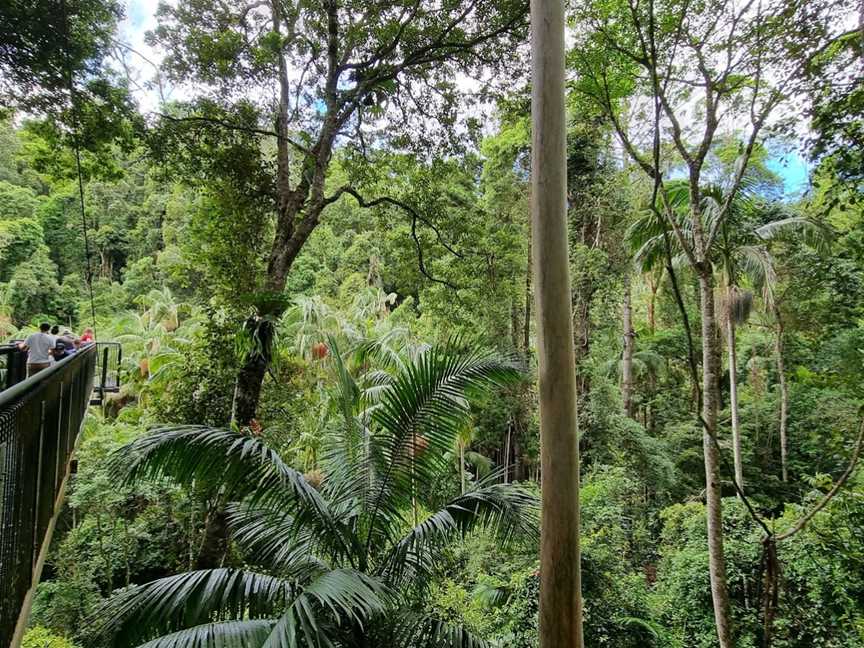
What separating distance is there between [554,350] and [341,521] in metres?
2.59

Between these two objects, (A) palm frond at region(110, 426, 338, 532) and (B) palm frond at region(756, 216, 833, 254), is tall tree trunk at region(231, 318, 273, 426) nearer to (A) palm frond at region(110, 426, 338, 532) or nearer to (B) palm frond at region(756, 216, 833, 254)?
(A) palm frond at region(110, 426, 338, 532)

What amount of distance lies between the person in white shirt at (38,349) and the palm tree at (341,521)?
315cm

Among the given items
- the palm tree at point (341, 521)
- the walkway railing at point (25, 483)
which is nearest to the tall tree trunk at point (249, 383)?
the palm tree at point (341, 521)

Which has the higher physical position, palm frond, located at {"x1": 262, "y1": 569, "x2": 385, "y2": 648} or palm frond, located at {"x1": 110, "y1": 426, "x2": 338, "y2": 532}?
palm frond, located at {"x1": 110, "y1": 426, "x2": 338, "y2": 532}

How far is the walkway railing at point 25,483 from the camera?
1819 millimetres

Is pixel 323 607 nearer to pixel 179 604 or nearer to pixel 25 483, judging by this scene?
pixel 179 604

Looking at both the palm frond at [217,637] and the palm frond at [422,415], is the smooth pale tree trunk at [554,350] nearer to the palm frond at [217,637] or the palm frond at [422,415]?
the palm frond at [422,415]

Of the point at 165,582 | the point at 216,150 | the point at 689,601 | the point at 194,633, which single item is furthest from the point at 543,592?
the point at 216,150

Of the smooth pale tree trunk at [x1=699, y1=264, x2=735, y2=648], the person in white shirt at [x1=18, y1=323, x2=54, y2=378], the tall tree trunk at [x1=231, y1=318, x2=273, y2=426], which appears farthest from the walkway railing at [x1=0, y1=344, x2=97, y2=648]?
the smooth pale tree trunk at [x1=699, y1=264, x2=735, y2=648]

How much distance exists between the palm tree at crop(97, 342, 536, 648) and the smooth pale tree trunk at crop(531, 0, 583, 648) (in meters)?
1.02

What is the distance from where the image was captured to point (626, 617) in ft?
18.4

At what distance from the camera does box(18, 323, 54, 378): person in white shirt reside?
207 inches

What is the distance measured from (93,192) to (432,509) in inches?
1086

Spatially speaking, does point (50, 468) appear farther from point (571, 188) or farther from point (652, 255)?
point (571, 188)
